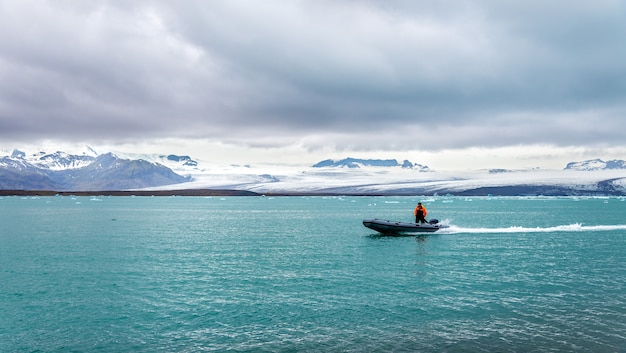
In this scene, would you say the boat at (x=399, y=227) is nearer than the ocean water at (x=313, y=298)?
No

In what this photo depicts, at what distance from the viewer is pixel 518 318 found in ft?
77.8

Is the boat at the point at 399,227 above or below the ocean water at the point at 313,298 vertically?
above

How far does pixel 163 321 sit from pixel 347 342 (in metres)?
8.97

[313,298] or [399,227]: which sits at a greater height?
[399,227]

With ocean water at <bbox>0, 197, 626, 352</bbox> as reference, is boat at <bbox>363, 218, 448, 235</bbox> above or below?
above

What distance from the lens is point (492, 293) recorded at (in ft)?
95.8

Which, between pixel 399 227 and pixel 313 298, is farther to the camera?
pixel 399 227

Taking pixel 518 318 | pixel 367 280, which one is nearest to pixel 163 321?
pixel 367 280

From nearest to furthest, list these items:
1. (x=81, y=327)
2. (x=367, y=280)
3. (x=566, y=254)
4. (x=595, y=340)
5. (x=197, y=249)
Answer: (x=595, y=340) → (x=81, y=327) → (x=367, y=280) → (x=566, y=254) → (x=197, y=249)

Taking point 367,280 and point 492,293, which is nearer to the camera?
point 492,293

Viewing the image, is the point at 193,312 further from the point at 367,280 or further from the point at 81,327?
the point at 367,280

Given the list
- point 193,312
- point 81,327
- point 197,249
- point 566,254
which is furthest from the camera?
point 197,249

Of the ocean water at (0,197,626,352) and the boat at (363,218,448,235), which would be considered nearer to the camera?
the ocean water at (0,197,626,352)

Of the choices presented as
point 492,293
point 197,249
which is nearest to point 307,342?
point 492,293
